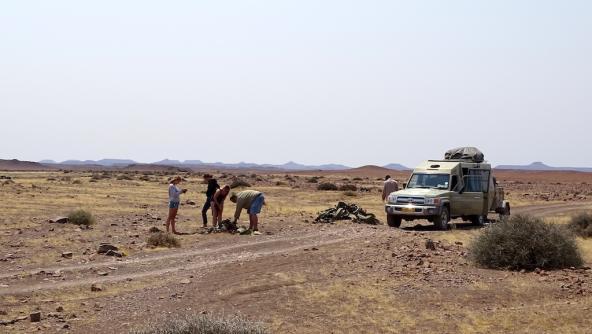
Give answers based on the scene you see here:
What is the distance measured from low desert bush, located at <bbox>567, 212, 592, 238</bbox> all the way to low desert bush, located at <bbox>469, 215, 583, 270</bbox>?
7.66 metres

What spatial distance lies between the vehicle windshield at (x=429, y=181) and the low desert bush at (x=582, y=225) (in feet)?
14.3

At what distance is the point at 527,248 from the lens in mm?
14062

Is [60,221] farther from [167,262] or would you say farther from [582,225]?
[582,225]

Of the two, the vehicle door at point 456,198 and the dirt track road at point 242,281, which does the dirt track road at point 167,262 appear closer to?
the dirt track road at point 242,281

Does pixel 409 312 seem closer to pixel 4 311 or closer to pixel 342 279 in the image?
pixel 342 279

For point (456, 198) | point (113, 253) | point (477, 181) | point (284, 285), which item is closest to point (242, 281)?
point (284, 285)

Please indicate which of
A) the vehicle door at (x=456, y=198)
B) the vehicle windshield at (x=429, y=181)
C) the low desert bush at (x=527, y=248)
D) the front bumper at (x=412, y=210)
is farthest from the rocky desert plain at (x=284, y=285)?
the vehicle windshield at (x=429, y=181)

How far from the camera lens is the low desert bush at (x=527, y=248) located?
1399 cm

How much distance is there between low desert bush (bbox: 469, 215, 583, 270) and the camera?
45.9 feet

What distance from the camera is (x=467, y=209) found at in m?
23.6

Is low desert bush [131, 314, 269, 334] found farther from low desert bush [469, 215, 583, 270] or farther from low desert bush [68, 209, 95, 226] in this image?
low desert bush [68, 209, 95, 226]

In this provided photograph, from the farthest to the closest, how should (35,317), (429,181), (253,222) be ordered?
(429,181)
(253,222)
(35,317)

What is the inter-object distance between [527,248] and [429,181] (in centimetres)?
943

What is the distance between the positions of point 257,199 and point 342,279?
27.1ft
